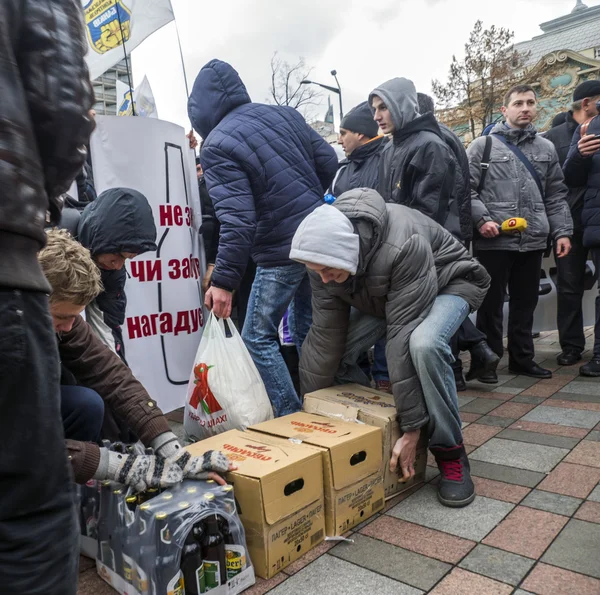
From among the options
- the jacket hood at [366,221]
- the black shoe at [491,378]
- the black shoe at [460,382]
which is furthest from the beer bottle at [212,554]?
the black shoe at [491,378]

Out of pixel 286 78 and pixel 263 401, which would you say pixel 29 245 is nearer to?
pixel 263 401

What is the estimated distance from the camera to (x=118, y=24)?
4.19 meters

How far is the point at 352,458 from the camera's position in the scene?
2.20m

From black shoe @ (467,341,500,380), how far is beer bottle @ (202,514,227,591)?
2.66 meters

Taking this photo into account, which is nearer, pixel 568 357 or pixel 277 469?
pixel 277 469

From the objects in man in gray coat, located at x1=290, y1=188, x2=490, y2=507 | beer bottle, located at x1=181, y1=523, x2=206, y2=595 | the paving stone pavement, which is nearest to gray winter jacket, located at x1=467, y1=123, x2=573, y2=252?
the paving stone pavement

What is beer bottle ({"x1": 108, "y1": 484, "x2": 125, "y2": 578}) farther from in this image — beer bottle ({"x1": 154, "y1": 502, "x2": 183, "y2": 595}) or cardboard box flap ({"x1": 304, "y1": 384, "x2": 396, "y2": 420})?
cardboard box flap ({"x1": 304, "y1": 384, "x2": 396, "y2": 420})

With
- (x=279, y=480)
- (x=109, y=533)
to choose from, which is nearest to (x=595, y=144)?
(x=279, y=480)

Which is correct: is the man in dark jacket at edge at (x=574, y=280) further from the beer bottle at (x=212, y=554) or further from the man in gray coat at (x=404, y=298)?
the beer bottle at (x=212, y=554)

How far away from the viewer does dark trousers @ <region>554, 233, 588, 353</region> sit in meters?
4.55

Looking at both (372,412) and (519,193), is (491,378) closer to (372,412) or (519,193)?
(519,193)

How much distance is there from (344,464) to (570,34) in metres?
56.6

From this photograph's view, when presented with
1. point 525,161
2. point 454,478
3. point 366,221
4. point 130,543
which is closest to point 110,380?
point 130,543

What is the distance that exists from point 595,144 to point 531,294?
1.16 m
